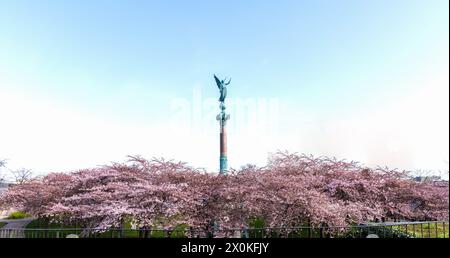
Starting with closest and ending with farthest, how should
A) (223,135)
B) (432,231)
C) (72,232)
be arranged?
1. (432,231)
2. (72,232)
3. (223,135)

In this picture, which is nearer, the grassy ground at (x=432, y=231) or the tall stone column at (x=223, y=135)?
the grassy ground at (x=432, y=231)

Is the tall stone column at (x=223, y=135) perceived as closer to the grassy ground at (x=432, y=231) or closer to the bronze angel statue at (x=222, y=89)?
the bronze angel statue at (x=222, y=89)

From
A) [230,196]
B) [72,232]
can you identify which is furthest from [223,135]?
[72,232]

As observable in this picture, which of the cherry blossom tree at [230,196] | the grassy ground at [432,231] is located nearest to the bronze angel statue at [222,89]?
the cherry blossom tree at [230,196]

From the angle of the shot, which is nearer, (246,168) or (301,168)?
(246,168)

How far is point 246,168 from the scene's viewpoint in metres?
10.1

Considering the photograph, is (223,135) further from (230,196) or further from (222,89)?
(230,196)

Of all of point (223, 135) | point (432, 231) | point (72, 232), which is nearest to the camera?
point (432, 231)

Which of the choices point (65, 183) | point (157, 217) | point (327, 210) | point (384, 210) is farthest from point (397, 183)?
point (65, 183)

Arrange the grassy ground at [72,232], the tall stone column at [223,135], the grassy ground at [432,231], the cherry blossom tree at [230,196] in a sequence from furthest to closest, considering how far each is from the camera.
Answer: the tall stone column at [223,135] < the cherry blossom tree at [230,196] < the grassy ground at [72,232] < the grassy ground at [432,231]

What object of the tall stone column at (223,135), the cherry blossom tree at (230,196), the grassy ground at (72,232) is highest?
the tall stone column at (223,135)
